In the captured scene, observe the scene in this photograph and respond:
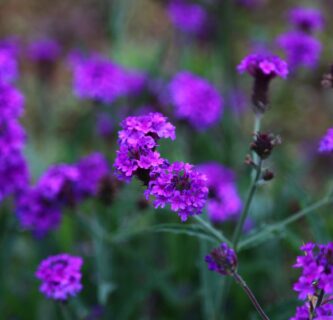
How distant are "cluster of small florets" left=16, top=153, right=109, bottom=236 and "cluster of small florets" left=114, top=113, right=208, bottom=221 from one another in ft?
1.68

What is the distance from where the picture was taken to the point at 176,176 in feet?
3.44

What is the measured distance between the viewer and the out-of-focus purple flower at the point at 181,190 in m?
1.03

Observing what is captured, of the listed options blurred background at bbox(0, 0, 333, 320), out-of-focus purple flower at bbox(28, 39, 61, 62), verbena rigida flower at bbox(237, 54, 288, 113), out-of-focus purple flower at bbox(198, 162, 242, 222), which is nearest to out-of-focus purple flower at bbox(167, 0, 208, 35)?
blurred background at bbox(0, 0, 333, 320)

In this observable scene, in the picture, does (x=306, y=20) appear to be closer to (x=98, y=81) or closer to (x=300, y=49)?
Answer: (x=300, y=49)

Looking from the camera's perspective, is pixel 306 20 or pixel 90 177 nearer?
pixel 90 177

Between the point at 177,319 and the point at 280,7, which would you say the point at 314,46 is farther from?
the point at 280,7

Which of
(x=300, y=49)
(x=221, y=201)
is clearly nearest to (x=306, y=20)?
(x=300, y=49)

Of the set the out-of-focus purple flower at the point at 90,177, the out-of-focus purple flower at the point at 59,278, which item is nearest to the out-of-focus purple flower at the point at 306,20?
the out-of-focus purple flower at the point at 90,177

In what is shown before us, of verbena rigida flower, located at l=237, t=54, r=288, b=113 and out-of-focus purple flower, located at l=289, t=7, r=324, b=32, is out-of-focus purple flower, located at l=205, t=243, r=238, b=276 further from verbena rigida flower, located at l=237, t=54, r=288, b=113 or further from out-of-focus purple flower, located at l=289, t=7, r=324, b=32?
out-of-focus purple flower, located at l=289, t=7, r=324, b=32

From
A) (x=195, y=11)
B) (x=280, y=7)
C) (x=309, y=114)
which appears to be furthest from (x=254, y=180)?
(x=280, y=7)

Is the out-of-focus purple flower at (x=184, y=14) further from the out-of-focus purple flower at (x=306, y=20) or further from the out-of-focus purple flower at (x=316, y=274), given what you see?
the out-of-focus purple flower at (x=316, y=274)

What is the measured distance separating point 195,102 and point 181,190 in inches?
42.4

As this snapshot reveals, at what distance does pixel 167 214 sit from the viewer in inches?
84.8

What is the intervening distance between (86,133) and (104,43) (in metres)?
2.26
